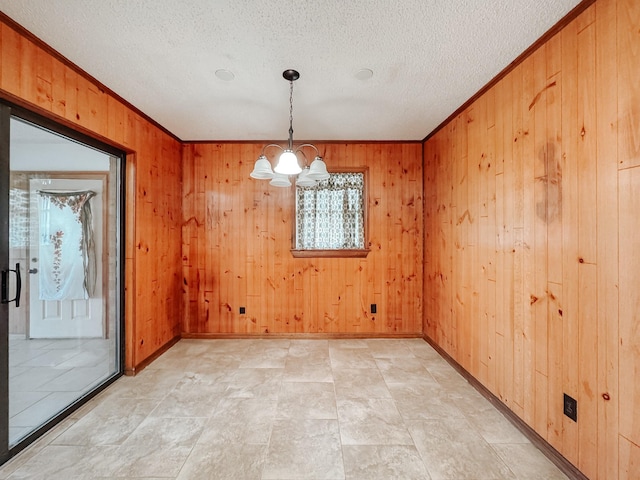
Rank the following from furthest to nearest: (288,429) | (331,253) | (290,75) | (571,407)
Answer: (331,253), (290,75), (288,429), (571,407)

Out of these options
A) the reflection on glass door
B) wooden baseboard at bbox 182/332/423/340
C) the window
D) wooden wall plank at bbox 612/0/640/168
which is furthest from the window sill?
wooden wall plank at bbox 612/0/640/168

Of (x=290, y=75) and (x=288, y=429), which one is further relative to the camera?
(x=290, y=75)

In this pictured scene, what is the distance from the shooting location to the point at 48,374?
7.86ft

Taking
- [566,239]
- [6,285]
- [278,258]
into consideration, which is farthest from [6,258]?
[566,239]

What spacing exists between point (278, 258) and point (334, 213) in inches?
38.3

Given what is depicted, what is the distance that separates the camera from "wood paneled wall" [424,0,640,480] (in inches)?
51.9

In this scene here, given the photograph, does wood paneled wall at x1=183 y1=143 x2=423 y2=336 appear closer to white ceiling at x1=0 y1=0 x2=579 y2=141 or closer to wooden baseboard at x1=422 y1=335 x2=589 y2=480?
white ceiling at x1=0 y1=0 x2=579 y2=141

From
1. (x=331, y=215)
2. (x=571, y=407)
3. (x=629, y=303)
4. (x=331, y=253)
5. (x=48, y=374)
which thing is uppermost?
(x=331, y=215)

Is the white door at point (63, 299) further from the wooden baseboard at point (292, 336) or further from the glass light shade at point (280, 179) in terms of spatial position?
the glass light shade at point (280, 179)

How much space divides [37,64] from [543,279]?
3.60m

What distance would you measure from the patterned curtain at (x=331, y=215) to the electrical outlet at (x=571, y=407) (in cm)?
247

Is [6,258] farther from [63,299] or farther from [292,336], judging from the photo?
[292,336]

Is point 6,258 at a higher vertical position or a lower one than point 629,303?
higher

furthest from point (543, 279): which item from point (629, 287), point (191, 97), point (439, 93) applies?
point (191, 97)
